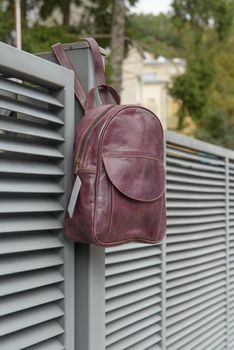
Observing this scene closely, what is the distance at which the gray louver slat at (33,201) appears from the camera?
1.77 metres

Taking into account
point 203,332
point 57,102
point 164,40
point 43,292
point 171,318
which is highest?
point 164,40

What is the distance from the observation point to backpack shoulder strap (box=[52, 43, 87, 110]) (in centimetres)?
214

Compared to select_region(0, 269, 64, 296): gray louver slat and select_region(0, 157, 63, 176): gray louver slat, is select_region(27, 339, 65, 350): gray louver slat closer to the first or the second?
select_region(0, 269, 64, 296): gray louver slat

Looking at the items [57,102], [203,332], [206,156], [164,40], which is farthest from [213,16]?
[164,40]

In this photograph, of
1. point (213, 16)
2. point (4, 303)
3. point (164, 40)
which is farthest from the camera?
point (164, 40)

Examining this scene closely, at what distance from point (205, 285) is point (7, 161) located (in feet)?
7.77

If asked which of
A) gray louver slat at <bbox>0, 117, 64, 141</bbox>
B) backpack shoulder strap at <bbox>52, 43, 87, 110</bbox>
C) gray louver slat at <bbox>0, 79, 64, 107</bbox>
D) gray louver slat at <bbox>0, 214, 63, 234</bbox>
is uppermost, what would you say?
backpack shoulder strap at <bbox>52, 43, 87, 110</bbox>

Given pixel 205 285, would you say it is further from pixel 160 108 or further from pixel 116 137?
pixel 160 108

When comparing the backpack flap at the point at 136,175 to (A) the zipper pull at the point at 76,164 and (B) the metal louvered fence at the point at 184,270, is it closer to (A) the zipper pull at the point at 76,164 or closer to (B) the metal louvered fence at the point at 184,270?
(A) the zipper pull at the point at 76,164

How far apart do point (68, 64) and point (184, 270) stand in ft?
5.77

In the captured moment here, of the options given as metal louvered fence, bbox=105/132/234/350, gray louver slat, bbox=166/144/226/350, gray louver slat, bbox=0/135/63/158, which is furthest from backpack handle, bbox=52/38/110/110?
gray louver slat, bbox=166/144/226/350

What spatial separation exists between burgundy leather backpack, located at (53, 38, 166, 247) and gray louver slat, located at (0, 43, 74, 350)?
8 centimetres

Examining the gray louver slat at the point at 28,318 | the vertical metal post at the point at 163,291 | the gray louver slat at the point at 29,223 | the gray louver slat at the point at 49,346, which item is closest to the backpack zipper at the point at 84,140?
the gray louver slat at the point at 29,223

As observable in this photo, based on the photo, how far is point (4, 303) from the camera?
1.76 m
